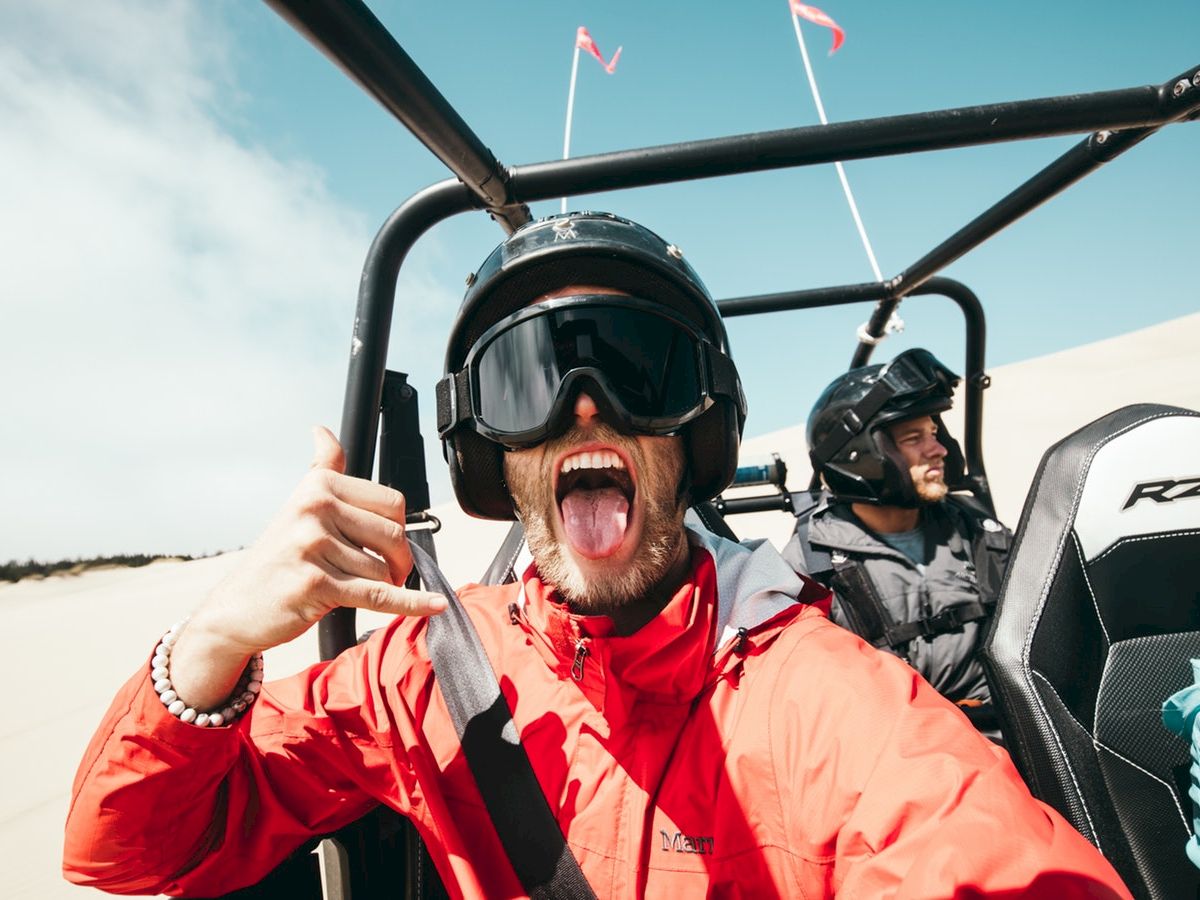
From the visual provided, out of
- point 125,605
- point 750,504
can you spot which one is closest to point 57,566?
point 125,605

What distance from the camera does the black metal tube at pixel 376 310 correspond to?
1.38 m

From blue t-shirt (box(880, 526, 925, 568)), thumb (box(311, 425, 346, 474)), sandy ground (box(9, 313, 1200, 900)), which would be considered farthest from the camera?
sandy ground (box(9, 313, 1200, 900))

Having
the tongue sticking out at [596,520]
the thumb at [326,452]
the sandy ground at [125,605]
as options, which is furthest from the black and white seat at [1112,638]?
the sandy ground at [125,605]

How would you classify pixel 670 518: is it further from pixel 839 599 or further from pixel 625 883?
pixel 839 599

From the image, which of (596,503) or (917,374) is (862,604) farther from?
(596,503)

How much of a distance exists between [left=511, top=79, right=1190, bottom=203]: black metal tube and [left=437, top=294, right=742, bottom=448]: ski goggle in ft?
0.88

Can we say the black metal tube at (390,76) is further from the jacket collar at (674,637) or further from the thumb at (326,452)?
the jacket collar at (674,637)

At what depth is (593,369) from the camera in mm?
1402

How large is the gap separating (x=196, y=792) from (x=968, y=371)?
3.42 metres

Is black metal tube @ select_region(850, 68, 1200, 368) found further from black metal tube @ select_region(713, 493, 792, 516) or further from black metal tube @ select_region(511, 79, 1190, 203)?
black metal tube @ select_region(713, 493, 792, 516)

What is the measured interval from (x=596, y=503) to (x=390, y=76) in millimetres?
923

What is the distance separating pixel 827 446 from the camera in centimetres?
346

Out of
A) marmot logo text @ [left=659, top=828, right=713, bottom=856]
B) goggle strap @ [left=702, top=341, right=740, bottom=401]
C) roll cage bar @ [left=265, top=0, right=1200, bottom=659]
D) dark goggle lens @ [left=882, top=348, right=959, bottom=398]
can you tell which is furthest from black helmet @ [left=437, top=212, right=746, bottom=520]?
dark goggle lens @ [left=882, top=348, right=959, bottom=398]

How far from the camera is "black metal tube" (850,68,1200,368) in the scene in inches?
51.2
